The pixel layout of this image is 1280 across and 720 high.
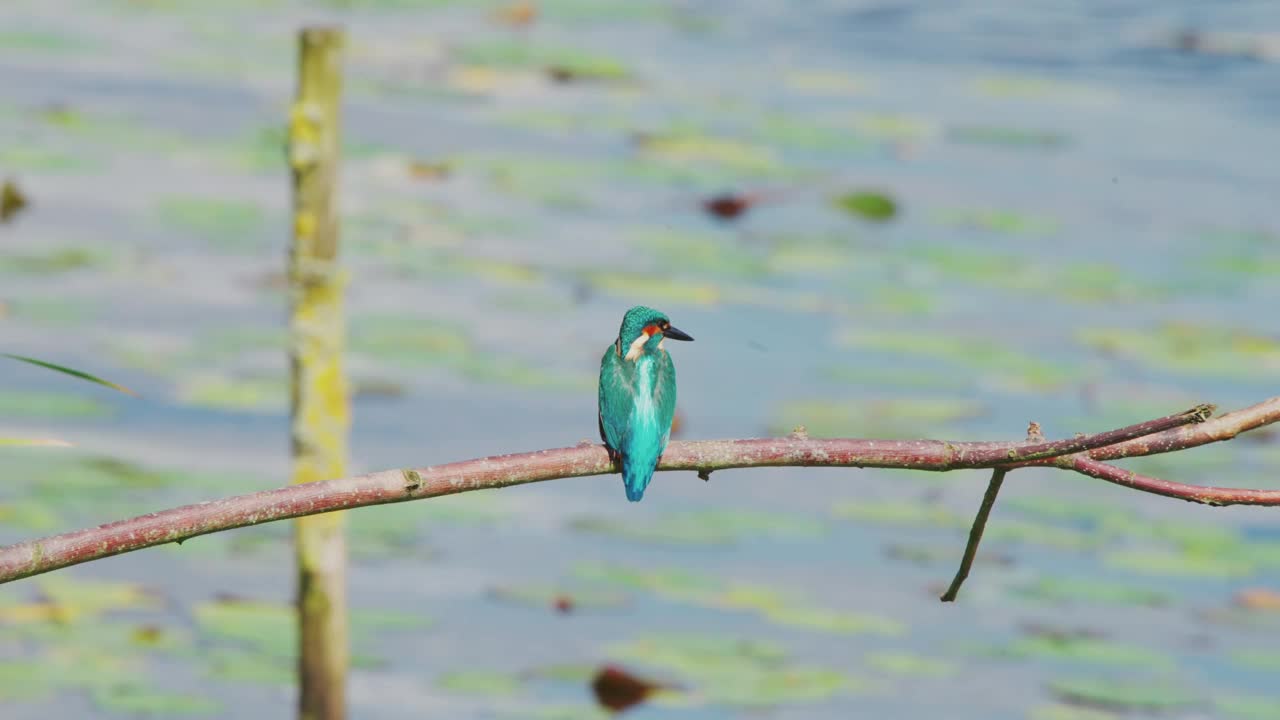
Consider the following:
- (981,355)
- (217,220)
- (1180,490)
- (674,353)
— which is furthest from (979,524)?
(217,220)

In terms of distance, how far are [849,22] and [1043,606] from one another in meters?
10.4

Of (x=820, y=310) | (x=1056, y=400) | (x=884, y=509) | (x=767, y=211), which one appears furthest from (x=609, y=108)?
(x=884, y=509)

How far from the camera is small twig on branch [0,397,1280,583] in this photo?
1.68 m

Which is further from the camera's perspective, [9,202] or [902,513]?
[9,202]

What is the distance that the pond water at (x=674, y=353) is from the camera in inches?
207

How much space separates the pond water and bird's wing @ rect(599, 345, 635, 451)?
2.48 metres

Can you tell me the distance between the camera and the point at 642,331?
267 centimetres

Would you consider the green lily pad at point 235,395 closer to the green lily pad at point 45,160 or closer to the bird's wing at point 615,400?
the green lily pad at point 45,160

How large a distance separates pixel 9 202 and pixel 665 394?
23.2ft

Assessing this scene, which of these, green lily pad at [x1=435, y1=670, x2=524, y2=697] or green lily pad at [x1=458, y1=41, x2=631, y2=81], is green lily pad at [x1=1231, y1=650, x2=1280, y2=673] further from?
green lily pad at [x1=458, y1=41, x2=631, y2=81]

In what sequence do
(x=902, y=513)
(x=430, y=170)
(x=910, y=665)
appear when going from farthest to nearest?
(x=430, y=170) → (x=902, y=513) → (x=910, y=665)

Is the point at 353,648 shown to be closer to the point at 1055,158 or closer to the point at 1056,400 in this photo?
the point at 1056,400

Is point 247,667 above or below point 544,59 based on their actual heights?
below

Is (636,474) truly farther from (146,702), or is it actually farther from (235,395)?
(235,395)
